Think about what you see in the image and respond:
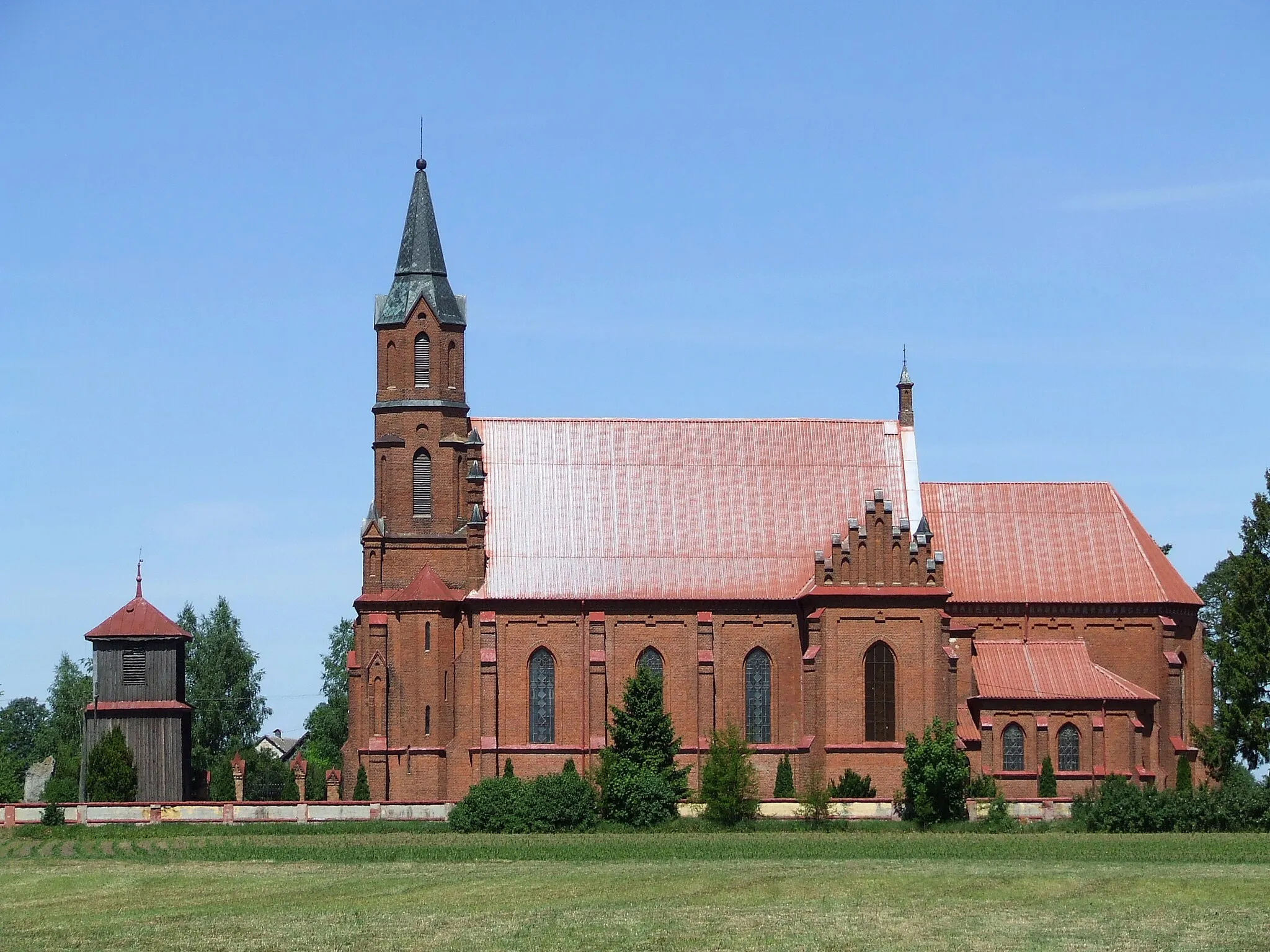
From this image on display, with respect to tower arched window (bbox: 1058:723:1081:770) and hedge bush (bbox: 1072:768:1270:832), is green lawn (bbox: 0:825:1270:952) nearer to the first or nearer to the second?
hedge bush (bbox: 1072:768:1270:832)

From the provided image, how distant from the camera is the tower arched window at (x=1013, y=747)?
74.1 m

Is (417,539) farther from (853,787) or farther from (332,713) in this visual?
(332,713)

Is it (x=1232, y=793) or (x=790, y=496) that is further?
(x=790, y=496)

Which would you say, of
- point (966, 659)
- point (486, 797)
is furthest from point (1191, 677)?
point (486, 797)

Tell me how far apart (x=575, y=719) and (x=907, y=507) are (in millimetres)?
13631

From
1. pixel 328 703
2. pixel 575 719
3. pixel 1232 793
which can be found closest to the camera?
pixel 1232 793

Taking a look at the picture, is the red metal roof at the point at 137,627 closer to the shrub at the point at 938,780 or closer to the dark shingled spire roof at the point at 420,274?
the dark shingled spire roof at the point at 420,274

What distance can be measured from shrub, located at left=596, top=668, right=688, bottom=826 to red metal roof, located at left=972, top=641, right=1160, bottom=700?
11236 mm

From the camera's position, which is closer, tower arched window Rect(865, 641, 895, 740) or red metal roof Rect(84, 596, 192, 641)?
tower arched window Rect(865, 641, 895, 740)

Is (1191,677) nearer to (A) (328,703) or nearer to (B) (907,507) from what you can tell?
(B) (907,507)

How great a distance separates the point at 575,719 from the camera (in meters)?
75.2

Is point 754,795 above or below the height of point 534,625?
below

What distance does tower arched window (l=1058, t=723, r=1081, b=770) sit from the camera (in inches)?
2913

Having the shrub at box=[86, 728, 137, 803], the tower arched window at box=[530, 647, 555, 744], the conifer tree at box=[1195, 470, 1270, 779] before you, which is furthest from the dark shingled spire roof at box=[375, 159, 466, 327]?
the conifer tree at box=[1195, 470, 1270, 779]
